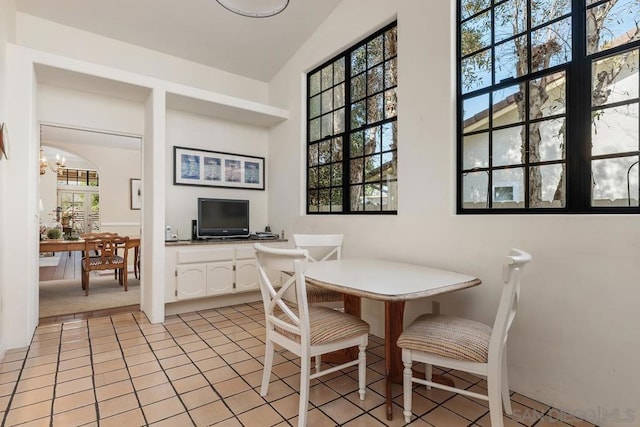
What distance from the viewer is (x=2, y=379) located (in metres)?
2.16

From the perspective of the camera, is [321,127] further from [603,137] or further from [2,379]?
[2,379]

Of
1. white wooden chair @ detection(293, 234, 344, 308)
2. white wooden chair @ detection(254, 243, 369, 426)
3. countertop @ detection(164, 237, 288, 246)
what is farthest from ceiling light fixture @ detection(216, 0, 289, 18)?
countertop @ detection(164, 237, 288, 246)

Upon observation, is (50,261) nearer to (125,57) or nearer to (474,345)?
(125,57)

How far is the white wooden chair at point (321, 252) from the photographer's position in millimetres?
2580

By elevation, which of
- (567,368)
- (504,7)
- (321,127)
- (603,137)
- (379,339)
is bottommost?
(379,339)

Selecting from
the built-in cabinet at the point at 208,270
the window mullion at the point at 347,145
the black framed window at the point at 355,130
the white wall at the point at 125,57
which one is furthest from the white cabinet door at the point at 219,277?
the white wall at the point at 125,57

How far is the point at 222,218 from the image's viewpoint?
4.07 m

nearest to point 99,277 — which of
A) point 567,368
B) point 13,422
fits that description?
point 13,422

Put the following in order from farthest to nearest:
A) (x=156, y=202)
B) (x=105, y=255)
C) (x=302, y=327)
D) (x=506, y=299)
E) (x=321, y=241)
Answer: (x=105, y=255) → (x=156, y=202) → (x=321, y=241) → (x=302, y=327) → (x=506, y=299)

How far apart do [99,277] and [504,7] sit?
6.55 metres

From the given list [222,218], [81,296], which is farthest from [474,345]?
[81,296]

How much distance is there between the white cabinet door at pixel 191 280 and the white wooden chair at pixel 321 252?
3.98 feet

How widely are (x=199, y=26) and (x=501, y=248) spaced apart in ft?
11.8

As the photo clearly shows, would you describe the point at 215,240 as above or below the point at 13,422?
above
